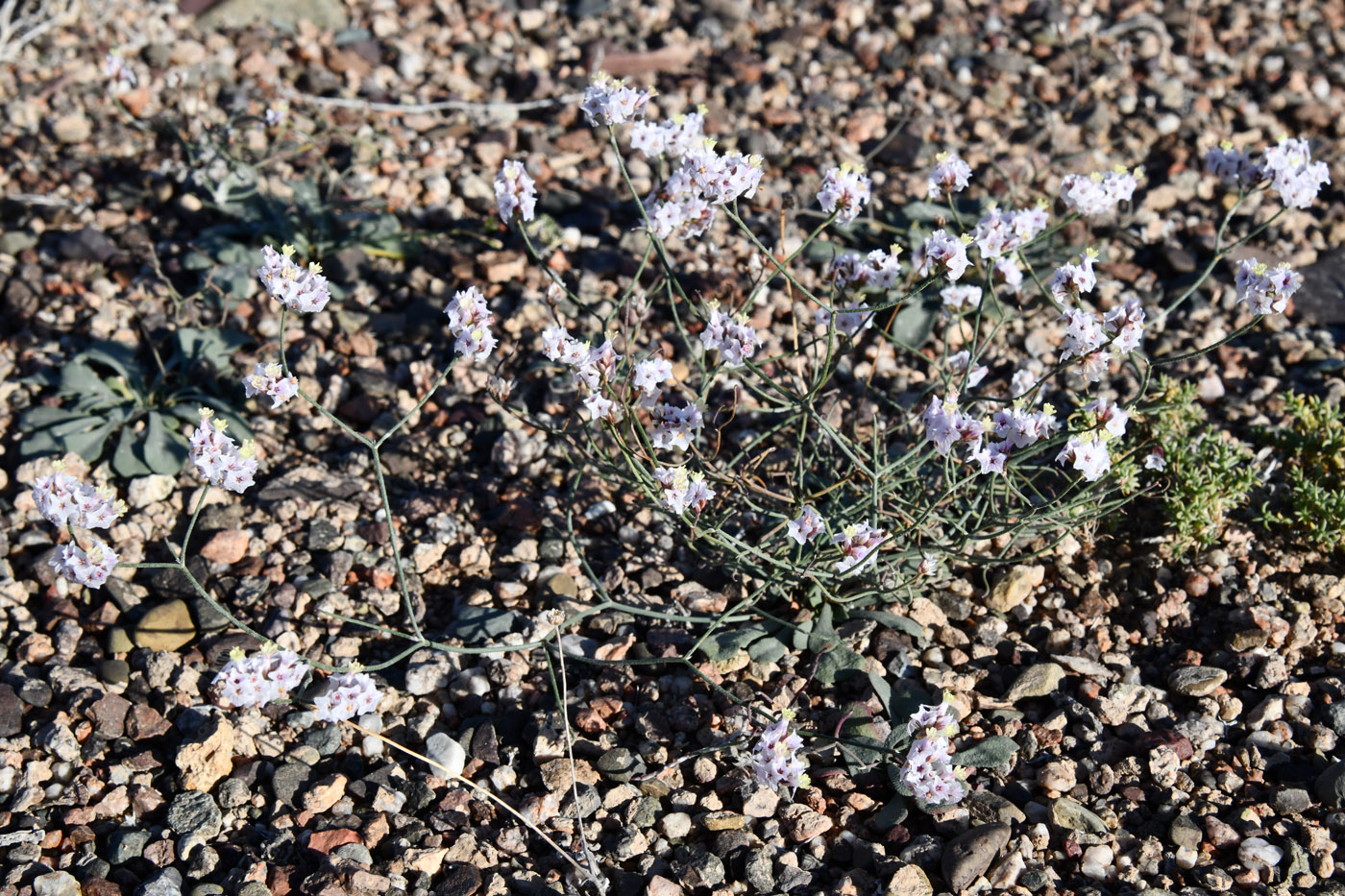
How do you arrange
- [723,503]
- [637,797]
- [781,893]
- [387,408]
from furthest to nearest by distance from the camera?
[387,408]
[723,503]
[637,797]
[781,893]

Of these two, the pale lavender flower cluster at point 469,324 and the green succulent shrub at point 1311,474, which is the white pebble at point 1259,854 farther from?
the pale lavender flower cluster at point 469,324

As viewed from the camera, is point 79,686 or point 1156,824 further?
point 79,686

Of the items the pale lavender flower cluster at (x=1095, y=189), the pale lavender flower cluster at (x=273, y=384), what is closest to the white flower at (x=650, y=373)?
the pale lavender flower cluster at (x=273, y=384)

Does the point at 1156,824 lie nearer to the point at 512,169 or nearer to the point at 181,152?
the point at 512,169

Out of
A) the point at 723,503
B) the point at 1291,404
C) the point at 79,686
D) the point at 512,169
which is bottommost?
the point at 79,686

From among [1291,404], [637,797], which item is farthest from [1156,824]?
[1291,404]

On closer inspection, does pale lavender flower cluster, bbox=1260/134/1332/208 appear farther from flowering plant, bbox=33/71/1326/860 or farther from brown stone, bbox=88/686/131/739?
brown stone, bbox=88/686/131/739

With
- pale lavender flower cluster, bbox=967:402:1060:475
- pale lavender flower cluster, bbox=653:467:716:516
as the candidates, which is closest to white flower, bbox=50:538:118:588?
pale lavender flower cluster, bbox=653:467:716:516
